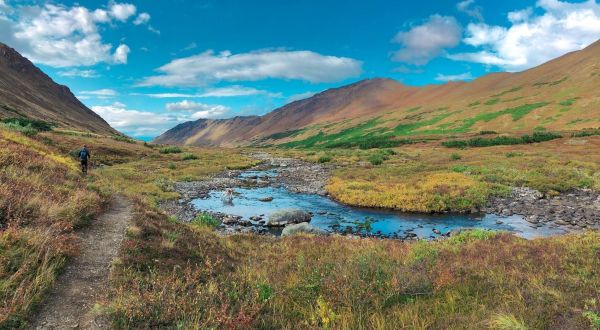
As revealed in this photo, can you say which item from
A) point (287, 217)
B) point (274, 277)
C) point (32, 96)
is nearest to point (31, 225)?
point (274, 277)

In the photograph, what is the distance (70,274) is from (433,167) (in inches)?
1946

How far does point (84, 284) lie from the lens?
752cm

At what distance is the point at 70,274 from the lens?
25.7ft

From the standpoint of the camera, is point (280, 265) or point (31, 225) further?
point (280, 265)

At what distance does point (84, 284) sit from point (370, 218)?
917 inches

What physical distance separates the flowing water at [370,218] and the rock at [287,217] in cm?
90

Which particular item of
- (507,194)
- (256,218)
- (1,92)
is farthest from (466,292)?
(1,92)

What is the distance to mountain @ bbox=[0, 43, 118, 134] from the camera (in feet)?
390

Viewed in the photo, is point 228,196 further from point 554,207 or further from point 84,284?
point 554,207

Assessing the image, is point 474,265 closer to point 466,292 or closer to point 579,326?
point 466,292

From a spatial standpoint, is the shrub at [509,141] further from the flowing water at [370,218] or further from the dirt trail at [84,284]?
the dirt trail at [84,284]

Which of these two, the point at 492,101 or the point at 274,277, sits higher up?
the point at 492,101

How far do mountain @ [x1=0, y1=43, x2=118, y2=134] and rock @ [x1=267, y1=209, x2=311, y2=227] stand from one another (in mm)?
106414

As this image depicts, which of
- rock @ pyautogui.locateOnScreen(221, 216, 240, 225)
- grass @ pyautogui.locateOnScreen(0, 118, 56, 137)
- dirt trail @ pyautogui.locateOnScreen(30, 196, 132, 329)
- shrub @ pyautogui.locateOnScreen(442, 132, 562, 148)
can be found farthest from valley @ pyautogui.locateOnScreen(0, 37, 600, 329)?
shrub @ pyautogui.locateOnScreen(442, 132, 562, 148)
